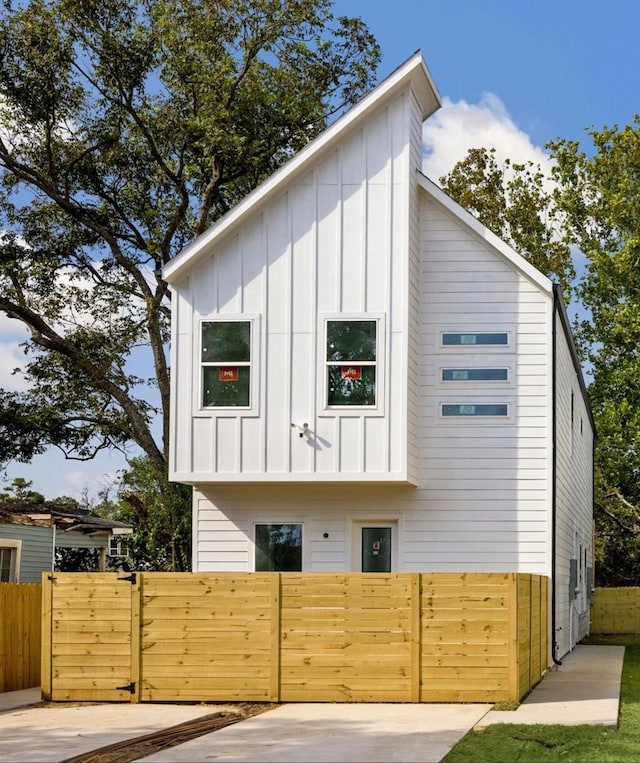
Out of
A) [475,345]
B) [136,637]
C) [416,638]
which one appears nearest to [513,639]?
[416,638]

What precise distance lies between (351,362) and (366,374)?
0.30 meters

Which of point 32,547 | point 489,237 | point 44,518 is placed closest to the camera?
point 489,237

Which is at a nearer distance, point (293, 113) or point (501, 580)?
point (501, 580)

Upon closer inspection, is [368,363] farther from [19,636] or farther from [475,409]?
[19,636]

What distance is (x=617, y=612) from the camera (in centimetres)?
3356

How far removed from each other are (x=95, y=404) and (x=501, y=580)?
64.7ft

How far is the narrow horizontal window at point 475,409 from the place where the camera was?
19484 millimetres

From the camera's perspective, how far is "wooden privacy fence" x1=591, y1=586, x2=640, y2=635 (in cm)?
3347

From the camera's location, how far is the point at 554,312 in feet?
64.1

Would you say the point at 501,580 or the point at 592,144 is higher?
the point at 592,144

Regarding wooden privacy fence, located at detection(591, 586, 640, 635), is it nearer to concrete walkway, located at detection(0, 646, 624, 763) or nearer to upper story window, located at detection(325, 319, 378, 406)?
concrete walkway, located at detection(0, 646, 624, 763)

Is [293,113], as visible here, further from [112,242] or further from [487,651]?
[487,651]

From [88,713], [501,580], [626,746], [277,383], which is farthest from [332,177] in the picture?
[626,746]

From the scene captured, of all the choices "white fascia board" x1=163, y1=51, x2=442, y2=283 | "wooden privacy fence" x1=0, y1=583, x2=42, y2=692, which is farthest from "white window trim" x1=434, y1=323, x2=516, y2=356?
"wooden privacy fence" x1=0, y1=583, x2=42, y2=692
